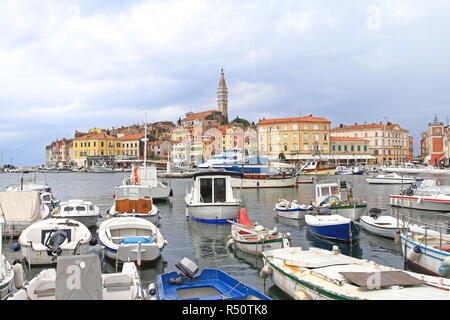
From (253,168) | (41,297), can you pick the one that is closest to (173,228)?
(41,297)

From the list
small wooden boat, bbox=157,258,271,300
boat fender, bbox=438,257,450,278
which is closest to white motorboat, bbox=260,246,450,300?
small wooden boat, bbox=157,258,271,300

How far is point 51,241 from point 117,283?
589 centimetres

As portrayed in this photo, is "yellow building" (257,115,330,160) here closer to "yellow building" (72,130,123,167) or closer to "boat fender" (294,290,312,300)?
"yellow building" (72,130,123,167)

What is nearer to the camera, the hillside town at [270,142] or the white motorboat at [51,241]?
the white motorboat at [51,241]

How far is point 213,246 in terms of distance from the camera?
17516 millimetres

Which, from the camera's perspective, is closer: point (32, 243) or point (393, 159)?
point (32, 243)

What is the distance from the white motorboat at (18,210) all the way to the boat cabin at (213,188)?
847 cm

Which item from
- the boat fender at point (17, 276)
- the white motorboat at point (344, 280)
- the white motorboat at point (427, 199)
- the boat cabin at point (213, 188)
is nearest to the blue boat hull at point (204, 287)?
the white motorboat at point (344, 280)

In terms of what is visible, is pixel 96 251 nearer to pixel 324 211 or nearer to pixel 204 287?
pixel 204 287

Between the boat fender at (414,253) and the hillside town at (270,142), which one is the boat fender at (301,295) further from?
the hillside town at (270,142)

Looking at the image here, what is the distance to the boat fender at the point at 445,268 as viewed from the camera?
11.1 metres
